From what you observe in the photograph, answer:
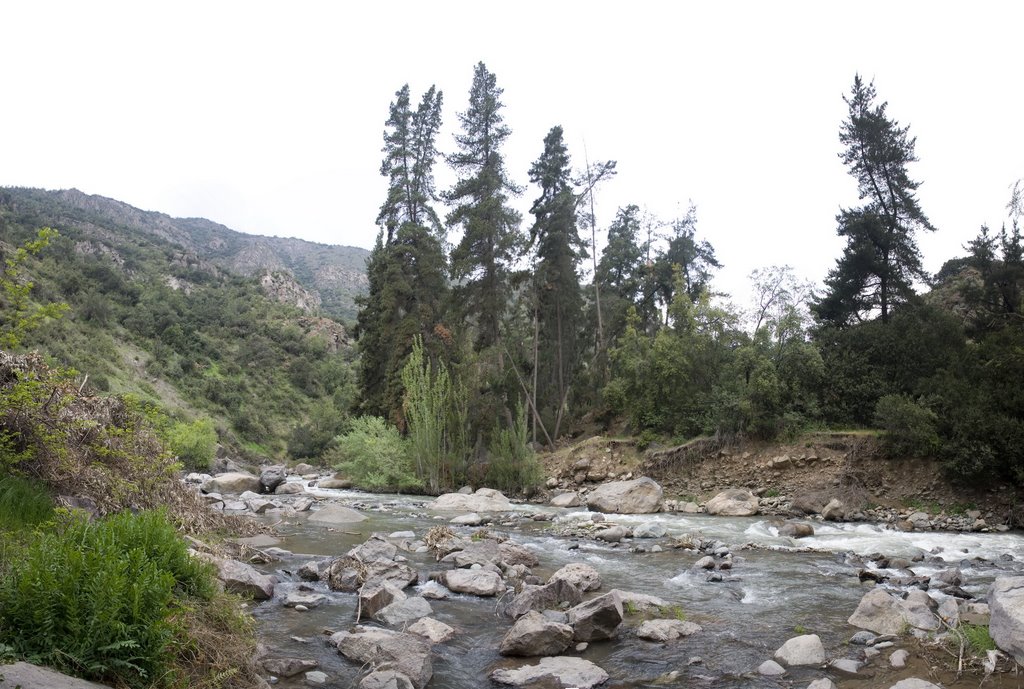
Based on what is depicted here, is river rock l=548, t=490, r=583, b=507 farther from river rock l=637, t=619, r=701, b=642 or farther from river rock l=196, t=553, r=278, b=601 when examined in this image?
river rock l=196, t=553, r=278, b=601

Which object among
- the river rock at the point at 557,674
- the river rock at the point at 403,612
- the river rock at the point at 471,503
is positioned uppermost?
the river rock at the point at 557,674

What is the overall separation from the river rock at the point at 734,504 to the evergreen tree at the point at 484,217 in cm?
1440

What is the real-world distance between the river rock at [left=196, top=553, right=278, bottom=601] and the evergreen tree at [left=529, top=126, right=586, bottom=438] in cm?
2391

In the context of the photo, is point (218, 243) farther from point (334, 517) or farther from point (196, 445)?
point (334, 517)

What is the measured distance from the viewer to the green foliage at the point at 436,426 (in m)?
26.2

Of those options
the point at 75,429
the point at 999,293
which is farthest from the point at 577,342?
the point at 75,429

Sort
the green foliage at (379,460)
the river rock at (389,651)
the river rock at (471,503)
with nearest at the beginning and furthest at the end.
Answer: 1. the river rock at (389,651)
2. the river rock at (471,503)
3. the green foliage at (379,460)

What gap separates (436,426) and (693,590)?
17.8 m

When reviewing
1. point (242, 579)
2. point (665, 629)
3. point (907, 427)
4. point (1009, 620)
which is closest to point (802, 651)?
point (665, 629)

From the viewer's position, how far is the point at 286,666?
18.7 ft

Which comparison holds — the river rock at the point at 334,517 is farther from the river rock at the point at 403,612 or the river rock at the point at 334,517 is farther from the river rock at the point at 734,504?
the river rock at the point at 734,504

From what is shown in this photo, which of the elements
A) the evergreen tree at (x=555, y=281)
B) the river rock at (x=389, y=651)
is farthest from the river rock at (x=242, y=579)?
the evergreen tree at (x=555, y=281)

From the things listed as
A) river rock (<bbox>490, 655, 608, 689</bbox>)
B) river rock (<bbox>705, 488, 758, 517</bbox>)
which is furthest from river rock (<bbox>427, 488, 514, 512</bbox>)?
river rock (<bbox>490, 655, 608, 689</bbox>)

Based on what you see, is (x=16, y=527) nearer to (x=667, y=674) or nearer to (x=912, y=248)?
(x=667, y=674)
